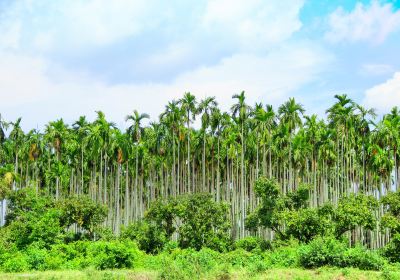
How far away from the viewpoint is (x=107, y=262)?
113ft

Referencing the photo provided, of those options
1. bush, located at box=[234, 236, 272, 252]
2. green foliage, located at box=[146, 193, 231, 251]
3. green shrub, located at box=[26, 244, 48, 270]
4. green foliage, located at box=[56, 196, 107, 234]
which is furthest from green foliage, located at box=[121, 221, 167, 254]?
green shrub, located at box=[26, 244, 48, 270]

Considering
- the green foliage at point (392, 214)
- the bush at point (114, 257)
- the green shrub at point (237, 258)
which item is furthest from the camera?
the green foliage at point (392, 214)

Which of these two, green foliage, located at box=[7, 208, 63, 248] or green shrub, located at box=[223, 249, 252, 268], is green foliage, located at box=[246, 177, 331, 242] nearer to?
green shrub, located at box=[223, 249, 252, 268]

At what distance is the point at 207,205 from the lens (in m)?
47.1

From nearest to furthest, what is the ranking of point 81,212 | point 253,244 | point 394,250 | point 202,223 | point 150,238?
point 394,250, point 253,244, point 202,223, point 150,238, point 81,212

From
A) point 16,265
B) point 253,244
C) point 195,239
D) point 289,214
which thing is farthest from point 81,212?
point 289,214

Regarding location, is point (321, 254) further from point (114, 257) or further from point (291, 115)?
point (291, 115)

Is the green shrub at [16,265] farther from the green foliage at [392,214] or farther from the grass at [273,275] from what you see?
the green foliage at [392,214]

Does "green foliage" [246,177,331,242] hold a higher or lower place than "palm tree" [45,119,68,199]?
lower

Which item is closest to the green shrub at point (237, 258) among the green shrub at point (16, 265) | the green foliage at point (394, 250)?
the green foliage at point (394, 250)

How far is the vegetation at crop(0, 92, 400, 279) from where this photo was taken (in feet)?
115

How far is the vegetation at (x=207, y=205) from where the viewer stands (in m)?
35.0

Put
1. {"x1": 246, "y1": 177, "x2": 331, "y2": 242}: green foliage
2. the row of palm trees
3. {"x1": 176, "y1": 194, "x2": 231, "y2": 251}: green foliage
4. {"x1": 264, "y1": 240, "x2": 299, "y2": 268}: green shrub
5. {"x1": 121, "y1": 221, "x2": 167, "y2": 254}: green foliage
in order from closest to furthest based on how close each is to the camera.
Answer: {"x1": 264, "y1": 240, "x2": 299, "y2": 268}: green shrub → {"x1": 246, "y1": 177, "x2": 331, "y2": 242}: green foliage → {"x1": 176, "y1": 194, "x2": 231, "y2": 251}: green foliage → {"x1": 121, "y1": 221, "x2": 167, "y2": 254}: green foliage → the row of palm trees

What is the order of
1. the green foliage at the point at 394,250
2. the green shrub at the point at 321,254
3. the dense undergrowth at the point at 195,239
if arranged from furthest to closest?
the green foliage at the point at 394,250, the dense undergrowth at the point at 195,239, the green shrub at the point at 321,254
